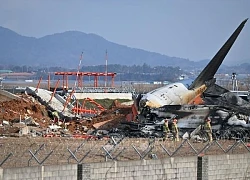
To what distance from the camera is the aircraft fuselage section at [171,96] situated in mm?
52750

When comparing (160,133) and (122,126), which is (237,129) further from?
(122,126)

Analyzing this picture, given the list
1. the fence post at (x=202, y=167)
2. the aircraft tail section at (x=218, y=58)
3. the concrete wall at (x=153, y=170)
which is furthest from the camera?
the aircraft tail section at (x=218, y=58)

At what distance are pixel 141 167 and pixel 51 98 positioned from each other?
5047 centimetres

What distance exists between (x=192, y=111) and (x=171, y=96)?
7051 millimetres

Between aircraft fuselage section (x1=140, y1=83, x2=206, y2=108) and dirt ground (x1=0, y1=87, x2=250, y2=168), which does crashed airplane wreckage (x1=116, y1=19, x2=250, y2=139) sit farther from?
dirt ground (x1=0, y1=87, x2=250, y2=168)

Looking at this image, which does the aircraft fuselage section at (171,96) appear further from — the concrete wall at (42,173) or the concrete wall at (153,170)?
the concrete wall at (42,173)

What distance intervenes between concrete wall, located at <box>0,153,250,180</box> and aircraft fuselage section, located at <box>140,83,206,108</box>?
26697mm

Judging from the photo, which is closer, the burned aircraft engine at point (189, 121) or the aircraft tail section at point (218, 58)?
the burned aircraft engine at point (189, 121)

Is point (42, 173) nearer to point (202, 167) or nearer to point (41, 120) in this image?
point (202, 167)

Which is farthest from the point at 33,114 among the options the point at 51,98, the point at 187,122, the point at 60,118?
the point at 187,122

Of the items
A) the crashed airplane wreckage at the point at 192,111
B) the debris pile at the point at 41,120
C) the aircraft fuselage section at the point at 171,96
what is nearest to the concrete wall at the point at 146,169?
the crashed airplane wreckage at the point at 192,111

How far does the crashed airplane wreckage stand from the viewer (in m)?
46.2

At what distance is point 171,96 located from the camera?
55469 mm

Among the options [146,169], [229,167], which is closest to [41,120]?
[229,167]
